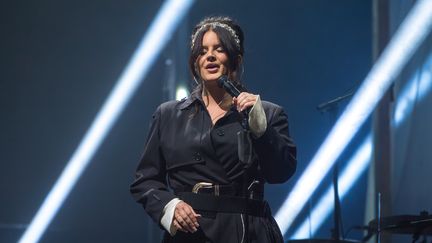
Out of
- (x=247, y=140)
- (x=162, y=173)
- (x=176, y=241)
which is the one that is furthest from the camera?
(x=162, y=173)

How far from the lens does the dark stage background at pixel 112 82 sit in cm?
361

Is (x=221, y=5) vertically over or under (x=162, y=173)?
over

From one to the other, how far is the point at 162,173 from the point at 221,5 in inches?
93.2

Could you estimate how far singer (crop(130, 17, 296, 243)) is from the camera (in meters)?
1.45

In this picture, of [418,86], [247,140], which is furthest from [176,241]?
[418,86]

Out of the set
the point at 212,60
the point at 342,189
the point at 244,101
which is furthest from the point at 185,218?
the point at 342,189

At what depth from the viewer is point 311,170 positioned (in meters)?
3.64

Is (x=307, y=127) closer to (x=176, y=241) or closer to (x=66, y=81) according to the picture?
(x=66, y=81)

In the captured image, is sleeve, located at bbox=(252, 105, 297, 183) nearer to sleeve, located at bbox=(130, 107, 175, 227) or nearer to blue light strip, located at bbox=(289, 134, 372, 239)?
sleeve, located at bbox=(130, 107, 175, 227)

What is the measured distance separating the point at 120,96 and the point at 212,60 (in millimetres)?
2212

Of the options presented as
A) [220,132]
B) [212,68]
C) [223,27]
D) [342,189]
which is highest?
[223,27]

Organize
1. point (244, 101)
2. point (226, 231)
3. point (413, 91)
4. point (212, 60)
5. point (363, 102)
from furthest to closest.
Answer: point (363, 102) < point (413, 91) < point (212, 60) < point (226, 231) < point (244, 101)

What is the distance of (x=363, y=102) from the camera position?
3498mm

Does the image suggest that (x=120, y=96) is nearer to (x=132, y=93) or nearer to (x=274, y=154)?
(x=132, y=93)
